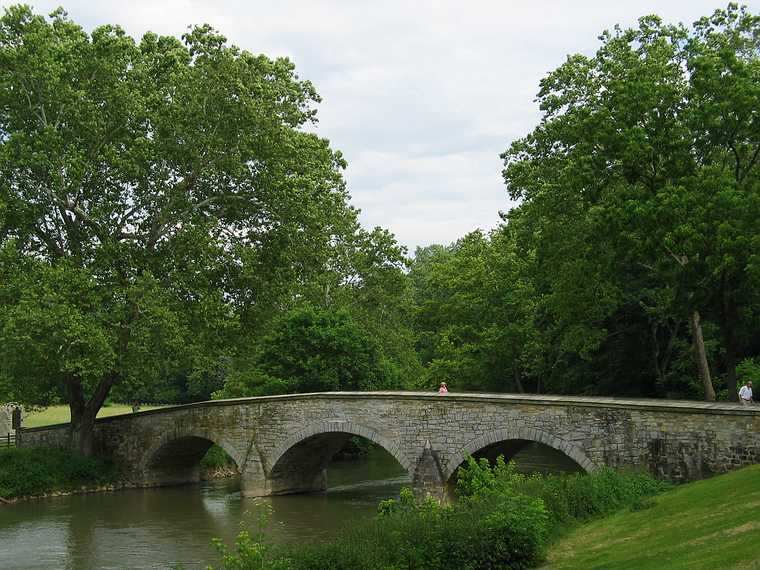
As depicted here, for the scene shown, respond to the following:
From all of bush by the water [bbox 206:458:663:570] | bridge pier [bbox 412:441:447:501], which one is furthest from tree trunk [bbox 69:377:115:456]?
bush by the water [bbox 206:458:663:570]

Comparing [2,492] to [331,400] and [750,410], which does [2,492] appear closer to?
[331,400]

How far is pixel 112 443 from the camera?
3991 centimetres

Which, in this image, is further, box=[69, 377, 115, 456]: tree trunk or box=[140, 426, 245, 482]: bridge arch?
box=[69, 377, 115, 456]: tree trunk

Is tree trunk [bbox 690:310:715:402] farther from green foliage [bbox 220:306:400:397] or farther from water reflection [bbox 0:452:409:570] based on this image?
green foliage [bbox 220:306:400:397]

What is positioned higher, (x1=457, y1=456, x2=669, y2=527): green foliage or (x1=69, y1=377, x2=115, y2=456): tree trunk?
(x1=69, y1=377, x2=115, y2=456): tree trunk

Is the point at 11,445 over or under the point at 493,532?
over

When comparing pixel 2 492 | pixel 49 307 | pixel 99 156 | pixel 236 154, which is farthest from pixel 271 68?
pixel 2 492

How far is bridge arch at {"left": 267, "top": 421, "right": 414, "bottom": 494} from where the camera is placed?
102ft

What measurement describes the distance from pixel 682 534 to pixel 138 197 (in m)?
26.4

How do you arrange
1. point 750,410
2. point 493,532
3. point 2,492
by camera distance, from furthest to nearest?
1. point 2,492
2. point 750,410
3. point 493,532

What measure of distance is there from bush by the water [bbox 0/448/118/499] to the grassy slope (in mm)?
25010

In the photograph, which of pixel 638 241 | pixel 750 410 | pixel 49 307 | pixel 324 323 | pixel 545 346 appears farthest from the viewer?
pixel 324 323

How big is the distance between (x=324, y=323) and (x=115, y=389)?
37.6ft

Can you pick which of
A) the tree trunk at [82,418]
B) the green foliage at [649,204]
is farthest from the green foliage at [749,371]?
the tree trunk at [82,418]
